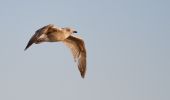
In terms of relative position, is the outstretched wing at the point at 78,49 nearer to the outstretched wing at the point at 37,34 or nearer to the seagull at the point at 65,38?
the seagull at the point at 65,38

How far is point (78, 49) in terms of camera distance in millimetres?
33281

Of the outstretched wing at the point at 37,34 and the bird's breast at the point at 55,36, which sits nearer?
the outstretched wing at the point at 37,34

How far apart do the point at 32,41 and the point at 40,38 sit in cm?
169

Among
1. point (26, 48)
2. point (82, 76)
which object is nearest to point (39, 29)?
point (26, 48)

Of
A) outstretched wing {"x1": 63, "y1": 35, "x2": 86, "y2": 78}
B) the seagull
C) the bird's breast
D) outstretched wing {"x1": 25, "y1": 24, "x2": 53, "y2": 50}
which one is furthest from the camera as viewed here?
outstretched wing {"x1": 63, "y1": 35, "x2": 86, "y2": 78}

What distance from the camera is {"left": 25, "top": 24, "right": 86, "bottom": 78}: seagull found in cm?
2606

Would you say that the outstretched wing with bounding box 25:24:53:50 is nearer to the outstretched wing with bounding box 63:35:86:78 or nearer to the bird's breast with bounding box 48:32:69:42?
the bird's breast with bounding box 48:32:69:42

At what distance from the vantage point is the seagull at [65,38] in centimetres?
2606

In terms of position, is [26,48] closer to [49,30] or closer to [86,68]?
[49,30]

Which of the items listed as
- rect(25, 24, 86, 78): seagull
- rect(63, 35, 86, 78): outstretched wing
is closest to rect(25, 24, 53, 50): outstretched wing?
rect(25, 24, 86, 78): seagull

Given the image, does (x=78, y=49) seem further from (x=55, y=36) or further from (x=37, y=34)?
(x=37, y=34)

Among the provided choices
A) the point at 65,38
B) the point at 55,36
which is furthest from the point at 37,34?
the point at 65,38

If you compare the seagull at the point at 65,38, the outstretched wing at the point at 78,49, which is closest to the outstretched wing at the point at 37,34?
the seagull at the point at 65,38

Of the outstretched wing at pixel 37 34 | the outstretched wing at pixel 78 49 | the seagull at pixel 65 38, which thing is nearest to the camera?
the outstretched wing at pixel 37 34
